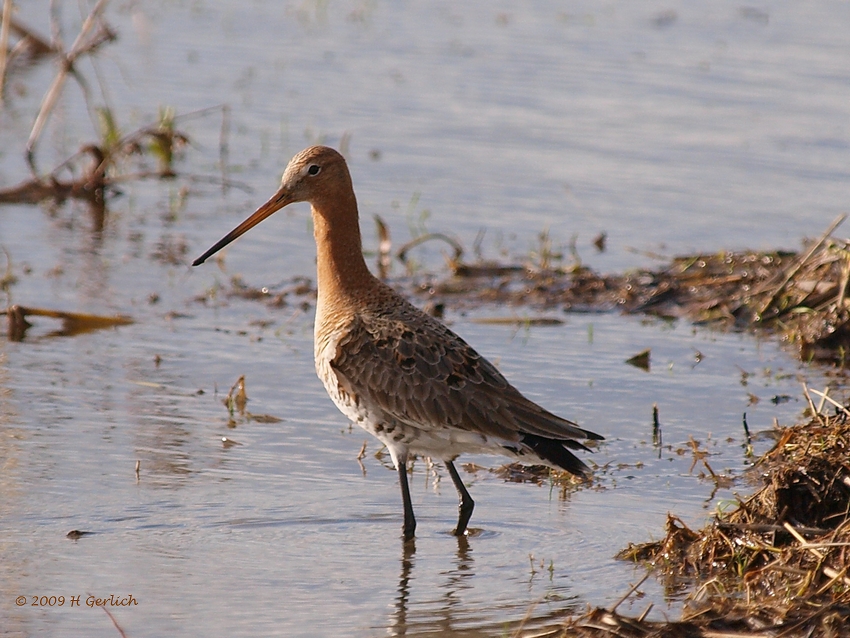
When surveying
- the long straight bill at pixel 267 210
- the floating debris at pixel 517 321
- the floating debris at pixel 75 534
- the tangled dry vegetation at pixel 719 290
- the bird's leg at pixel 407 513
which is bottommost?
the floating debris at pixel 75 534

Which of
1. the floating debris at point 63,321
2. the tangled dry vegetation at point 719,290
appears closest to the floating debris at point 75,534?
the floating debris at point 63,321

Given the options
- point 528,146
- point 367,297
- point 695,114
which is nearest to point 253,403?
point 367,297

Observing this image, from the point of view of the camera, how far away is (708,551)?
5.23 metres

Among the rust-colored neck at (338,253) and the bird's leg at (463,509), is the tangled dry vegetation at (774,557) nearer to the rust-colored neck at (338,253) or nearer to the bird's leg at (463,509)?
the bird's leg at (463,509)

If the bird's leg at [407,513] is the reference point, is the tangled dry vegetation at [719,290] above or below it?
above

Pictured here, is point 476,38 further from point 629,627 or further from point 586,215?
point 629,627

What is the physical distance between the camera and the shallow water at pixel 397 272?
534cm

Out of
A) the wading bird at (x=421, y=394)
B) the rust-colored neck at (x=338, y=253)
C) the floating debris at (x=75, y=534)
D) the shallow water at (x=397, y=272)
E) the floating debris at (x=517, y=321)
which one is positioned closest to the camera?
the shallow water at (x=397, y=272)

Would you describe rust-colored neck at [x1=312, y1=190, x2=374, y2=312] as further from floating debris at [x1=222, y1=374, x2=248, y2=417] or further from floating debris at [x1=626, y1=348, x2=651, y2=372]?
floating debris at [x1=626, y1=348, x2=651, y2=372]

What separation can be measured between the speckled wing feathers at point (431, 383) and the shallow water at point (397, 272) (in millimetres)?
489

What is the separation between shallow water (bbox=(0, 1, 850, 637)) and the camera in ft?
17.5

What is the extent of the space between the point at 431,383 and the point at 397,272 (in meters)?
3.93

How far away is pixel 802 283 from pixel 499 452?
11.3 ft

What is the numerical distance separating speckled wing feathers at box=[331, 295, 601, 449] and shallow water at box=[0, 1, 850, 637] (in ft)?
1.61
